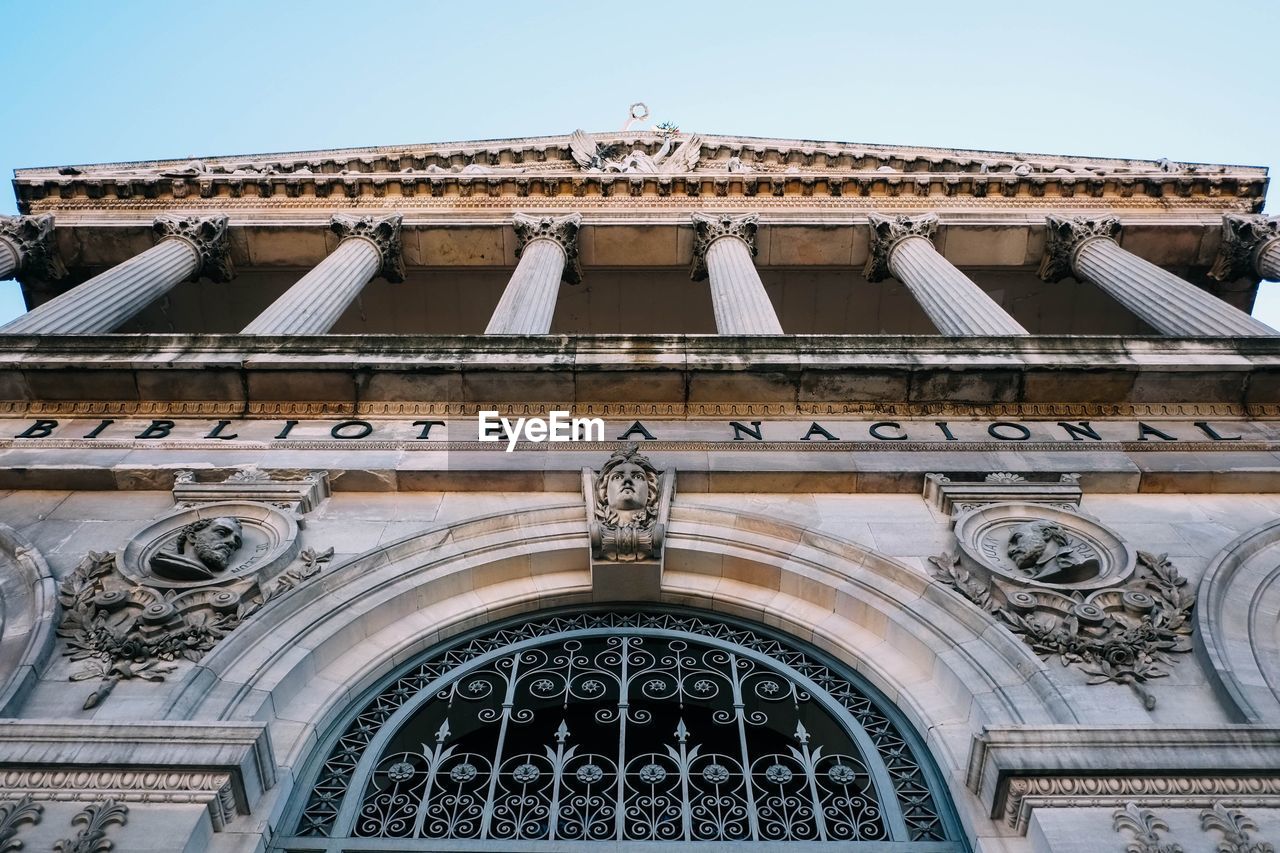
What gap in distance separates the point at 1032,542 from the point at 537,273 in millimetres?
10871

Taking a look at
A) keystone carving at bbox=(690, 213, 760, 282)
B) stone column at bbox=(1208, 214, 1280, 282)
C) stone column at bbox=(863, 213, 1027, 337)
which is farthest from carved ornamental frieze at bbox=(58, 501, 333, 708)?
stone column at bbox=(1208, 214, 1280, 282)

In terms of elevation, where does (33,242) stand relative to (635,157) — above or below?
below

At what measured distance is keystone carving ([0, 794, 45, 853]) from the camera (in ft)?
21.5

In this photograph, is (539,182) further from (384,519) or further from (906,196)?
(384,519)

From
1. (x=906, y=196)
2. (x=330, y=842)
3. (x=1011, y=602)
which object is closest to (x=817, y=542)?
(x=1011, y=602)

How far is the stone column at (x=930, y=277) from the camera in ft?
50.5

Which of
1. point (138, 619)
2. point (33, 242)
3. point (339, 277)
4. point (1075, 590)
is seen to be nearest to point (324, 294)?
point (339, 277)

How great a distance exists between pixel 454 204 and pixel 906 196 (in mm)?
9763

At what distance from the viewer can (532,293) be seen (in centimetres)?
1712

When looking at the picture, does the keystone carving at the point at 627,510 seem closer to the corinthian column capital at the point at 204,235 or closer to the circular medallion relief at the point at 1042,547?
the circular medallion relief at the point at 1042,547

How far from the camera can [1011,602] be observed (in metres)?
9.15

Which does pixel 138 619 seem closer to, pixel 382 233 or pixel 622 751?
pixel 622 751

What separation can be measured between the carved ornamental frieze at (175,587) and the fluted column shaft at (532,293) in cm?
572

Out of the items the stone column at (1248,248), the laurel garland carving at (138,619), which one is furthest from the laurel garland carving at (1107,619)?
the stone column at (1248,248)
